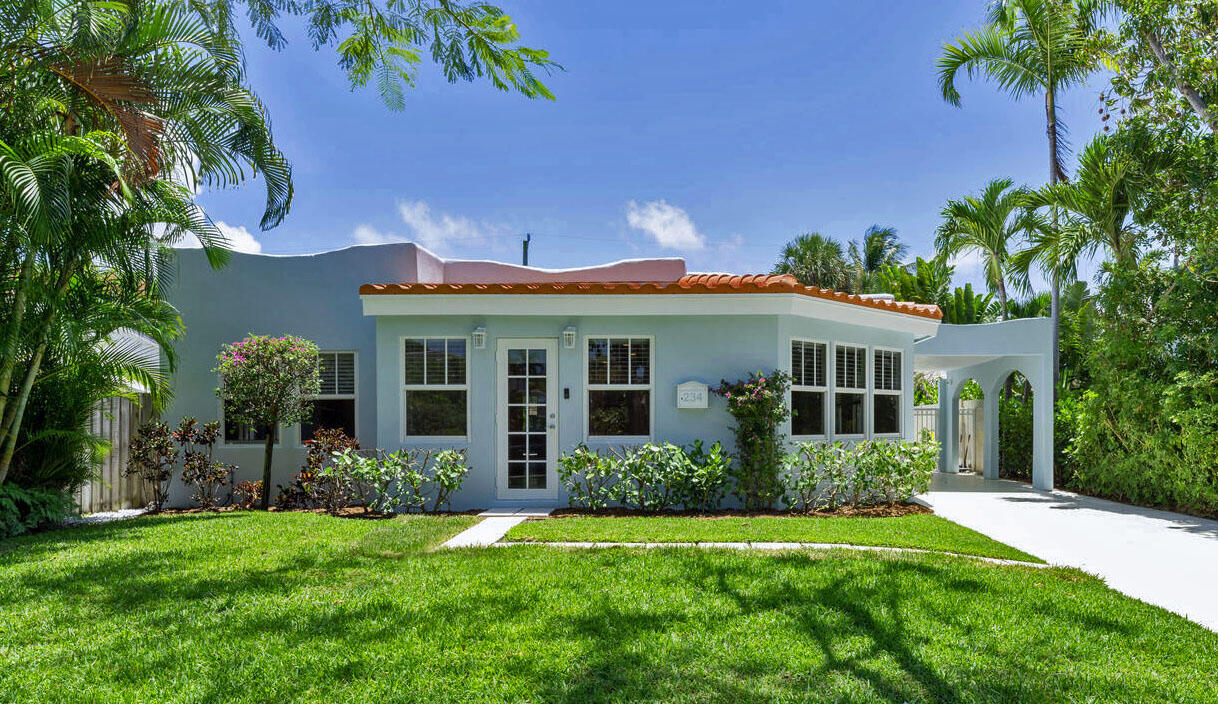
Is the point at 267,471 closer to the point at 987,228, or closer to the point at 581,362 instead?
the point at 581,362

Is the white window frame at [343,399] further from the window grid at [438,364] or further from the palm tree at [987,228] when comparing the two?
the palm tree at [987,228]

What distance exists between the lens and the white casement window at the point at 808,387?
10.4 meters

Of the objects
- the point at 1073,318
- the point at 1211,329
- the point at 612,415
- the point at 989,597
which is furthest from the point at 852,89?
the point at 989,597

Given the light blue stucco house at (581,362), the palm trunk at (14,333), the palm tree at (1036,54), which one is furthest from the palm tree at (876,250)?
the palm trunk at (14,333)

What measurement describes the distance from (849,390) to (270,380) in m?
8.31

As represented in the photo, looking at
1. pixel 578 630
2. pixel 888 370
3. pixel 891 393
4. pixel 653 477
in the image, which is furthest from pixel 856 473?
pixel 578 630

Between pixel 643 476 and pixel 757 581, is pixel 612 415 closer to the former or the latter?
pixel 643 476

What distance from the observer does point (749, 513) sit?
382 inches

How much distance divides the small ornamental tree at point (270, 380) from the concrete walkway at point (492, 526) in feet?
10.7

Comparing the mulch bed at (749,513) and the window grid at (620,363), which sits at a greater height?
the window grid at (620,363)

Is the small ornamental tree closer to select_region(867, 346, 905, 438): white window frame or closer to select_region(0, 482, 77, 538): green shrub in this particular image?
select_region(0, 482, 77, 538): green shrub

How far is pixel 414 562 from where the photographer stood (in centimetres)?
646

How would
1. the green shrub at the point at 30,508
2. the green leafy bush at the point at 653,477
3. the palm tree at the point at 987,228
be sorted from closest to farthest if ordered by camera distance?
the green shrub at the point at 30,508, the green leafy bush at the point at 653,477, the palm tree at the point at 987,228

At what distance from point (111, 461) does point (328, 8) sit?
7.74m
